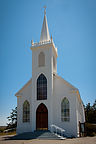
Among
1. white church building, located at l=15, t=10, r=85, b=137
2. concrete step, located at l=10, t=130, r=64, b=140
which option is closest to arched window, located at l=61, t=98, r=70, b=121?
white church building, located at l=15, t=10, r=85, b=137

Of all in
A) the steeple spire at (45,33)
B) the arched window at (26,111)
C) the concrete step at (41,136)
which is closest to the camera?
the concrete step at (41,136)

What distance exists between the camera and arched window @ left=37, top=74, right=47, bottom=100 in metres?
21.9

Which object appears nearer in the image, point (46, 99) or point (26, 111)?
point (46, 99)

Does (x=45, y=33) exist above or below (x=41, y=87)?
above

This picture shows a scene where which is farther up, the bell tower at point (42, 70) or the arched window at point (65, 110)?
the bell tower at point (42, 70)

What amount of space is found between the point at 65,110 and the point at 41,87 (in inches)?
156

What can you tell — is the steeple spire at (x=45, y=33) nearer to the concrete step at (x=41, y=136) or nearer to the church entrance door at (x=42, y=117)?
the church entrance door at (x=42, y=117)

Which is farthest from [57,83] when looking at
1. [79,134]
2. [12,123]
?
[12,123]

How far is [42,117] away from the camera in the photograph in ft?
70.4

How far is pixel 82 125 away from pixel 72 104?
2.50 m

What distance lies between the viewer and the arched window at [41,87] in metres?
21.9

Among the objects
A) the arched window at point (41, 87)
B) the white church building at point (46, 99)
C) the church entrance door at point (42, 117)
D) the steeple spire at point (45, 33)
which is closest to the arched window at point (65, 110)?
the white church building at point (46, 99)

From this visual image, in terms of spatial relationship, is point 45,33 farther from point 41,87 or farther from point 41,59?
point 41,87

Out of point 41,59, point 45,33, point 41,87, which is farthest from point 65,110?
point 45,33
